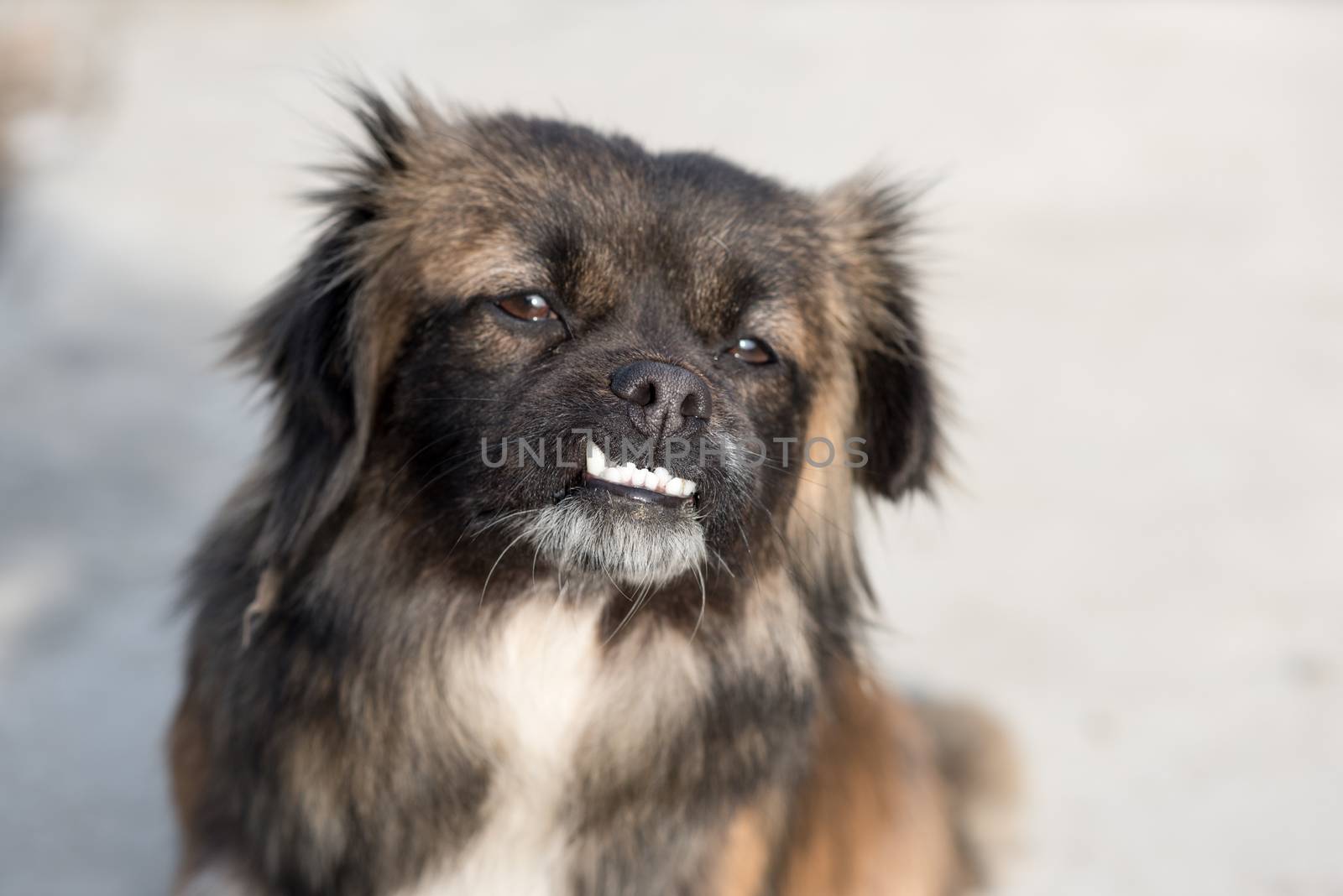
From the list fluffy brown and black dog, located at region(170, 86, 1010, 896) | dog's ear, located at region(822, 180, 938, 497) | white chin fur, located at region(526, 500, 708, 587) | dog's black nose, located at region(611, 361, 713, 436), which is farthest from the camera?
dog's ear, located at region(822, 180, 938, 497)

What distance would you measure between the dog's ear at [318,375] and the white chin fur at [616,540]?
0.44 m

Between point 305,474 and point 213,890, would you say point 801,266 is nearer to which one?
point 305,474

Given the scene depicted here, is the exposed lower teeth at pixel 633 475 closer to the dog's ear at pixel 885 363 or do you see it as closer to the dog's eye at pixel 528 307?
the dog's eye at pixel 528 307

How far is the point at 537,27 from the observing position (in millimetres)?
10211

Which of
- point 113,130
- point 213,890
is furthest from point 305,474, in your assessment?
point 113,130

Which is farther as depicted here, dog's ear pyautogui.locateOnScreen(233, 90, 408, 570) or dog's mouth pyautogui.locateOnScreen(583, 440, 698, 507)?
dog's ear pyautogui.locateOnScreen(233, 90, 408, 570)

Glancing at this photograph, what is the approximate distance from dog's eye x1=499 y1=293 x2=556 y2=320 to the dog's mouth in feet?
1.07

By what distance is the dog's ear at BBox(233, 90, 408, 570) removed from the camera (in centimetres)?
256

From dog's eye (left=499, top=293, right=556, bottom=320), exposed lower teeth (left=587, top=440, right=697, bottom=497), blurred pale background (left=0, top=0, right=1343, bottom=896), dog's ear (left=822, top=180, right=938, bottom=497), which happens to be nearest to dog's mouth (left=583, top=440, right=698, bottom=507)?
exposed lower teeth (left=587, top=440, right=697, bottom=497)

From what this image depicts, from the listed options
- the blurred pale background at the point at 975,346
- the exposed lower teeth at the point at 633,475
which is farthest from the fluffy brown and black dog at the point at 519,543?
the blurred pale background at the point at 975,346

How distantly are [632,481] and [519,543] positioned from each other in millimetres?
281

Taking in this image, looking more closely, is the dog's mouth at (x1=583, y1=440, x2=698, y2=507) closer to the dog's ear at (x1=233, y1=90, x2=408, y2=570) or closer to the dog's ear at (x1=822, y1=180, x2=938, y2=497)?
the dog's ear at (x1=233, y1=90, x2=408, y2=570)

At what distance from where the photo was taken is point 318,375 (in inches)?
100

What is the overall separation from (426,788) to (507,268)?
3.38 feet
